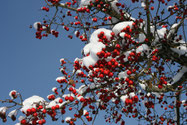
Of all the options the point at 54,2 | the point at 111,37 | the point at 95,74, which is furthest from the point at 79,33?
the point at 95,74

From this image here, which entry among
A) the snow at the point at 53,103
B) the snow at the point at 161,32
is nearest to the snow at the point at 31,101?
the snow at the point at 53,103

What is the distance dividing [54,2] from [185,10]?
4.23 meters

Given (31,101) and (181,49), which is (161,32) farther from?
(31,101)

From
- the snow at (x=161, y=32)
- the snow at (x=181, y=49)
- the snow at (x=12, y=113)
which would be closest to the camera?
the snow at (x=12, y=113)

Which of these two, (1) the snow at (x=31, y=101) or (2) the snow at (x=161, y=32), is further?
(2) the snow at (x=161, y=32)

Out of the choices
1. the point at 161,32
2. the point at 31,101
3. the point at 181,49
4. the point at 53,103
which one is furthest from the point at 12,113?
the point at 181,49

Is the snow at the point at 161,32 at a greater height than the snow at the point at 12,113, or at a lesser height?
greater

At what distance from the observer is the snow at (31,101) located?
142 inches

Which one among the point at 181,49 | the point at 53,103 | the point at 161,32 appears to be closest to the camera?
the point at 53,103

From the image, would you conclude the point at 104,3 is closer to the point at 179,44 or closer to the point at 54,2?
the point at 54,2

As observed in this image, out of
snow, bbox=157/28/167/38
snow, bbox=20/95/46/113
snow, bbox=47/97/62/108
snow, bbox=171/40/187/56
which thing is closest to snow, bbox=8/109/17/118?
snow, bbox=20/95/46/113

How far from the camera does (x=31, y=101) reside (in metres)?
3.92

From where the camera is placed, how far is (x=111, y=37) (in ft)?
13.1

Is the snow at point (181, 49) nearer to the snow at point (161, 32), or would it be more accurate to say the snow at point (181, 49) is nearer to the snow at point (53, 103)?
the snow at point (161, 32)
